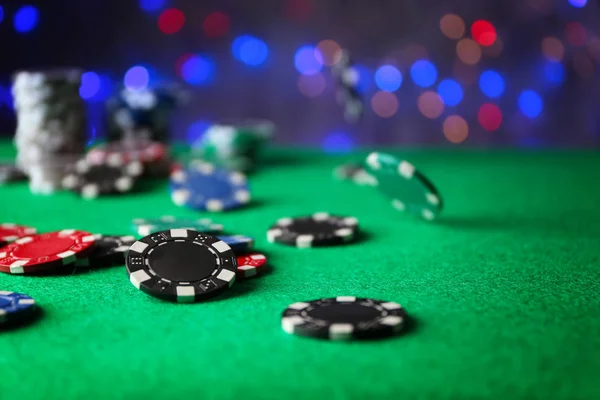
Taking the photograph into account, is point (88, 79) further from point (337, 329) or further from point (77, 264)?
point (337, 329)

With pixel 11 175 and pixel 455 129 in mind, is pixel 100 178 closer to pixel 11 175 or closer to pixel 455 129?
pixel 11 175

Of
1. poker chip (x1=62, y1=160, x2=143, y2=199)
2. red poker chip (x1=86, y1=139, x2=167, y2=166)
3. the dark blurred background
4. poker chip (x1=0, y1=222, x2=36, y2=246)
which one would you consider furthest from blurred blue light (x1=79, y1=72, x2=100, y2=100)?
poker chip (x1=0, y1=222, x2=36, y2=246)

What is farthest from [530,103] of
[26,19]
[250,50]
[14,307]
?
[14,307]

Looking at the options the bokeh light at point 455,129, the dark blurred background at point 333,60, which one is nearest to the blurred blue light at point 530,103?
the dark blurred background at point 333,60

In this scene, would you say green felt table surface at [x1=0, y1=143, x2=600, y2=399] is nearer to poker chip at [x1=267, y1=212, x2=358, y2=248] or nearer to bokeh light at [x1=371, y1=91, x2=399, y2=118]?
poker chip at [x1=267, y1=212, x2=358, y2=248]

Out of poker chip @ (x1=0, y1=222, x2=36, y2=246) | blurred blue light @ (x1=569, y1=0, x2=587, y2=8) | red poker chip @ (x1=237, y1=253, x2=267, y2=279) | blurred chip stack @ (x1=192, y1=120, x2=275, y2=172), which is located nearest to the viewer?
red poker chip @ (x1=237, y1=253, x2=267, y2=279)

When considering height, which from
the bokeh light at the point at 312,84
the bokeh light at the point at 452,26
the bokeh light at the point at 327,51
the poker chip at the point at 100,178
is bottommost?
the poker chip at the point at 100,178

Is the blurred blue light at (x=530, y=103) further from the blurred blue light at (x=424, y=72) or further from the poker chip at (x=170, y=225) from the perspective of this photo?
the poker chip at (x=170, y=225)
